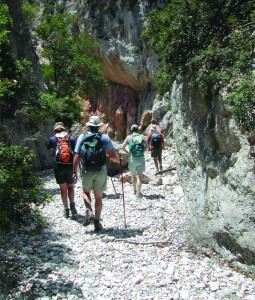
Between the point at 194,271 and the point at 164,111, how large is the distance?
29.6m

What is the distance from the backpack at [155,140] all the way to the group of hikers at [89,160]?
3592 mm

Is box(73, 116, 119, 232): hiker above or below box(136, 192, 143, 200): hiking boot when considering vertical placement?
above

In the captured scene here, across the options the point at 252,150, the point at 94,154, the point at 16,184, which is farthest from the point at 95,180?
the point at 252,150

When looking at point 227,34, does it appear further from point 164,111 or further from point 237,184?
point 164,111

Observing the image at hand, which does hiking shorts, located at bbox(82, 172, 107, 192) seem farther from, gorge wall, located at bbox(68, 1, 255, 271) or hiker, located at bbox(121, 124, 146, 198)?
→ hiker, located at bbox(121, 124, 146, 198)

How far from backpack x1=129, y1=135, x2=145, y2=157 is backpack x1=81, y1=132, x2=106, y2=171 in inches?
170

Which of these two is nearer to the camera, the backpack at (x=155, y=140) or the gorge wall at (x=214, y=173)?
the gorge wall at (x=214, y=173)

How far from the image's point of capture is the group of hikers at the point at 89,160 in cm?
923

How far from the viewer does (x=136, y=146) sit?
13.6m

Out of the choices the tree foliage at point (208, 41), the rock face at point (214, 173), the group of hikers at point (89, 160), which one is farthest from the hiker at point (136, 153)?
the tree foliage at point (208, 41)

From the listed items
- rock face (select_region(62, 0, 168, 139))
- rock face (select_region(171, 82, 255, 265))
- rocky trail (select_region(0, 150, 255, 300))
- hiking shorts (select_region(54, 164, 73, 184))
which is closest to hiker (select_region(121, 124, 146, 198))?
rocky trail (select_region(0, 150, 255, 300))

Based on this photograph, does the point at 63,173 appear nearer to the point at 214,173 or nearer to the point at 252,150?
the point at 214,173

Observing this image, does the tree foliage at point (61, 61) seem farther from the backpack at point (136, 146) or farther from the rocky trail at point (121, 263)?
the rocky trail at point (121, 263)

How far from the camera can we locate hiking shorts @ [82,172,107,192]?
9422 millimetres
